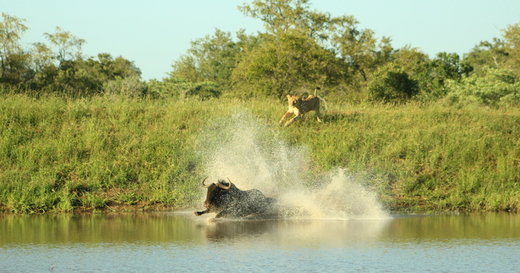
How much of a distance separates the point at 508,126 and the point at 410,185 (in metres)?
5.40

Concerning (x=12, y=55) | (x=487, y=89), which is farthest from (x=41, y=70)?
(x=487, y=89)

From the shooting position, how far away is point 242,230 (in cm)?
1247

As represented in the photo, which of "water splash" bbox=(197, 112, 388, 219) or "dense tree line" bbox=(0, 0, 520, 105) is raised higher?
"dense tree line" bbox=(0, 0, 520, 105)

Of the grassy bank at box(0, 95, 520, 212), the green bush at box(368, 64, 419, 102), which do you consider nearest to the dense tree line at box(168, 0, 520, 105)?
the green bush at box(368, 64, 419, 102)

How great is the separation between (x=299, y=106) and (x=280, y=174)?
3784mm

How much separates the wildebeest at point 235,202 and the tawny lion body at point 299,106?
570cm

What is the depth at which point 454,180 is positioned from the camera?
16812 mm

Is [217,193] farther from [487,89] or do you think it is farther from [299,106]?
[487,89]

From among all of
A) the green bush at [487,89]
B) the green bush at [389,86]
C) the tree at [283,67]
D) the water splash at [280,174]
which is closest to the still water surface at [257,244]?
the water splash at [280,174]

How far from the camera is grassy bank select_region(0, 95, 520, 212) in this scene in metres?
15.7

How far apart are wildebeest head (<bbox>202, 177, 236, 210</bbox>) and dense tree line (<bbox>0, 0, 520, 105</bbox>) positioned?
1314cm

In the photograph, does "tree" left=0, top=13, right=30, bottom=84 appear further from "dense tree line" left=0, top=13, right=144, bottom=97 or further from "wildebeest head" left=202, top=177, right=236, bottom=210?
"wildebeest head" left=202, top=177, right=236, bottom=210

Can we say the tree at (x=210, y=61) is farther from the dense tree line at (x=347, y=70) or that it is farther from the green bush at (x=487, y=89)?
the green bush at (x=487, y=89)

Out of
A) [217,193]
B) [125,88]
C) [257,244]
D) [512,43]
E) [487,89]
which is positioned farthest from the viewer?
[512,43]
